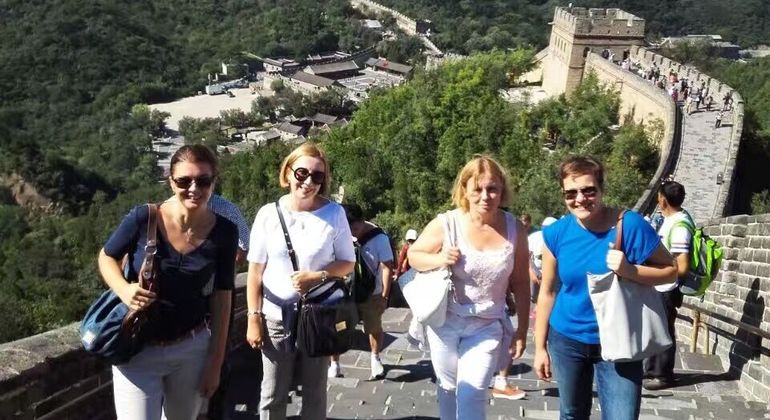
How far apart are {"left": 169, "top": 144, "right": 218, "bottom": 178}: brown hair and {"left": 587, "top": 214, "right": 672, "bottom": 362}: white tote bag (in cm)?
156

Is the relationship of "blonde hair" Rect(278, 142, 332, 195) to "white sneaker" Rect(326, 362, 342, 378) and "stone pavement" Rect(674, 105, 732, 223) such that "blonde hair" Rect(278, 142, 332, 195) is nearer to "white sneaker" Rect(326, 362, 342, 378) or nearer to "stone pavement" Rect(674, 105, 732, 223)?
"white sneaker" Rect(326, 362, 342, 378)

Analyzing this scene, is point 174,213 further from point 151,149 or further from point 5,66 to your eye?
point 5,66

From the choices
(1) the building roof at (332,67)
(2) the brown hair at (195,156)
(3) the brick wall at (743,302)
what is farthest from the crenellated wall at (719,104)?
(1) the building roof at (332,67)

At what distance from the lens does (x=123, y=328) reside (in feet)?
10.3

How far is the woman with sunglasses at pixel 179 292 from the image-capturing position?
10.5 ft

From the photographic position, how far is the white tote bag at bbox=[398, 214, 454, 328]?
3754 mm

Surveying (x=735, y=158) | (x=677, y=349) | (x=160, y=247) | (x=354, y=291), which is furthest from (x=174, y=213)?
(x=735, y=158)

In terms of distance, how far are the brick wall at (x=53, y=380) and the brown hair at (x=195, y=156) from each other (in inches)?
43.8

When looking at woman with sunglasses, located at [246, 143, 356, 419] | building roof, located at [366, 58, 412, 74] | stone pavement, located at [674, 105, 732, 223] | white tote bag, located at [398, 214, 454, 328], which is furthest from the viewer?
building roof, located at [366, 58, 412, 74]

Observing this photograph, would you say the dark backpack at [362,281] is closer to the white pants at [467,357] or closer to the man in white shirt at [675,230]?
the white pants at [467,357]

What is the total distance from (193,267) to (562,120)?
25.8m

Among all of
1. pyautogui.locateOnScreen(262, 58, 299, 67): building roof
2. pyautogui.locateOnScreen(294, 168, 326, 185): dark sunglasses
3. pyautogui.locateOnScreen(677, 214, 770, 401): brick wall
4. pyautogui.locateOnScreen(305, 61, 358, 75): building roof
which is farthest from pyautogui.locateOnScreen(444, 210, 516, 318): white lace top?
pyautogui.locateOnScreen(262, 58, 299, 67): building roof

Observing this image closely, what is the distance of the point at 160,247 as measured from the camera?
3203mm

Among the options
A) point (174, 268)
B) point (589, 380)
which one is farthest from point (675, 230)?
point (174, 268)
